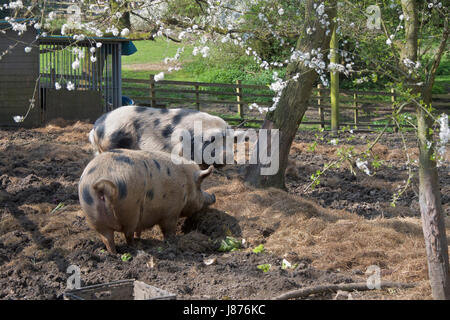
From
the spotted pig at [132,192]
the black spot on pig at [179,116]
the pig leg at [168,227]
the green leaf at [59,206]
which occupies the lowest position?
the pig leg at [168,227]

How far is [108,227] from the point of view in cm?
582

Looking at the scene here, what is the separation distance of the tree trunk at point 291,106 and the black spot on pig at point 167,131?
1.58 metres

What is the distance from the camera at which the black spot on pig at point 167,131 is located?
9351mm

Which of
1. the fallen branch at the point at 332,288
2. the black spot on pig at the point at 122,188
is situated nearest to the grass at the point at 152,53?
the black spot on pig at the point at 122,188

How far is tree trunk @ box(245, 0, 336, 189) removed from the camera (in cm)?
802

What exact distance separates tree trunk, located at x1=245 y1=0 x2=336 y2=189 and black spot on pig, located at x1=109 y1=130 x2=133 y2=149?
202 cm

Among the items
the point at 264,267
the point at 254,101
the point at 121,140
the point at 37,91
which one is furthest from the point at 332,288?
the point at 254,101

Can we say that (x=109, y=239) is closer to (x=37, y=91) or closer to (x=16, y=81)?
(x=37, y=91)

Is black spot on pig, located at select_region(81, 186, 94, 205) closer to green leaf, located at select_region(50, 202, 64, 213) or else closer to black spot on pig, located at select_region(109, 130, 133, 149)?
green leaf, located at select_region(50, 202, 64, 213)

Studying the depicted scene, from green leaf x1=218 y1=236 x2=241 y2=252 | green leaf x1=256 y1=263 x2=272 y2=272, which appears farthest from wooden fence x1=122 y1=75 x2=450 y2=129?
green leaf x1=256 y1=263 x2=272 y2=272

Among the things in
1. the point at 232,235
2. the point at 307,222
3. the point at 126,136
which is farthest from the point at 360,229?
the point at 126,136

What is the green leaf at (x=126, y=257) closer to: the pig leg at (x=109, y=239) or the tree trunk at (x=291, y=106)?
the pig leg at (x=109, y=239)
